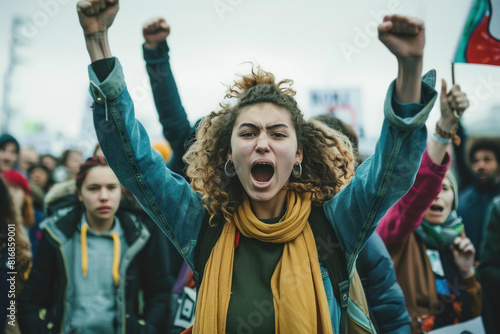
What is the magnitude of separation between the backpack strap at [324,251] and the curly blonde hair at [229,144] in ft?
0.21

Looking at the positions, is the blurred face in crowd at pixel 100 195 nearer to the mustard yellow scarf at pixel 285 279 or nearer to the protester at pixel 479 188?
the mustard yellow scarf at pixel 285 279

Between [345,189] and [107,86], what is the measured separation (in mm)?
952

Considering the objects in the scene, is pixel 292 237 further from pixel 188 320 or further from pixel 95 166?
pixel 95 166

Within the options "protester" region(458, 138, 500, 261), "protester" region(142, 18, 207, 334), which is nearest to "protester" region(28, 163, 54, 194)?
"protester" region(142, 18, 207, 334)

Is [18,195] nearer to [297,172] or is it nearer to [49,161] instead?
[49,161]

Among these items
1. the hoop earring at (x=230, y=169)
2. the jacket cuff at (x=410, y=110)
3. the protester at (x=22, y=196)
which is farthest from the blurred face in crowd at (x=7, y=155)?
the jacket cuff at (x=410, y=110)

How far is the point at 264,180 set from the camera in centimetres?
203

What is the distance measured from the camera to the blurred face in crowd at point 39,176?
17.6 ft

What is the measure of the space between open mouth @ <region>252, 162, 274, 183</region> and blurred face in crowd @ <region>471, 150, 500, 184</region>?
118 inches

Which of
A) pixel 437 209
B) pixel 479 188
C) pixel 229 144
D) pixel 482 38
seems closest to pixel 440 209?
pixel 437 209

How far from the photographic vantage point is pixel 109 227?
10.5 feet

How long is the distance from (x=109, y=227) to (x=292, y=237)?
1841 mm

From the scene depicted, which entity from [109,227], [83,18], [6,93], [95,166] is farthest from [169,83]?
[6,93]

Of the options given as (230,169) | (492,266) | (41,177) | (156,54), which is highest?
(156,54)
